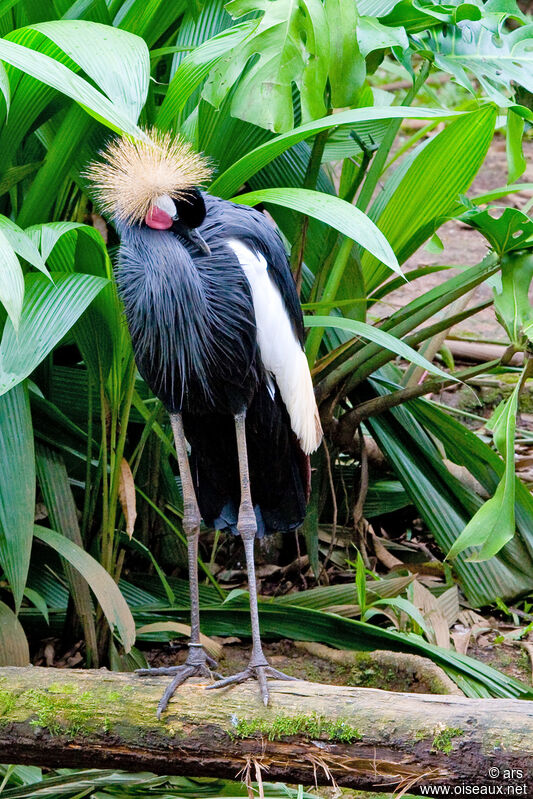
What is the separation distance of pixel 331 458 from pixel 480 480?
1.51 ft

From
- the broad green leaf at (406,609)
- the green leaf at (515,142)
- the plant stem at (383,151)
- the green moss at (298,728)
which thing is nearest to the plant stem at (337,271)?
the plant stem at (383,151)

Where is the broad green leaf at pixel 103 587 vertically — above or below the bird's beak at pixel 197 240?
below

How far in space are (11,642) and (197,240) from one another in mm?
999

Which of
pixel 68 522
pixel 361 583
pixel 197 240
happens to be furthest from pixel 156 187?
pixel 361 583

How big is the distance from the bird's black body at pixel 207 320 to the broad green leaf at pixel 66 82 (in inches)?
12.1

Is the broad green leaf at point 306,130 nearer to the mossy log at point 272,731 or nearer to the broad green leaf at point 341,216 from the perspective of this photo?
the broad green leaf at point 341,216

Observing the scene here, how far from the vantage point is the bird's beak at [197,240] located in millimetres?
1845

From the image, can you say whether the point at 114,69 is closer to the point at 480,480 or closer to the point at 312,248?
the point at 312,248

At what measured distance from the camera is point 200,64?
6.61ft

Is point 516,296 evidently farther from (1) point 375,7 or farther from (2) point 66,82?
(2) point 66,82

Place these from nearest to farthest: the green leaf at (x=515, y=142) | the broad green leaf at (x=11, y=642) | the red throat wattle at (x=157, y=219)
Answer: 1. the red throat wattle at (x=157, y=219)
2. the broad green leaf at (x=11, y=642)
3. the green leaf at (x=515, y=142)

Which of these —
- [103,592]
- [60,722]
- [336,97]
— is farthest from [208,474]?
[336,97]

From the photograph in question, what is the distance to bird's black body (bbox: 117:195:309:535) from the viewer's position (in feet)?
6.01

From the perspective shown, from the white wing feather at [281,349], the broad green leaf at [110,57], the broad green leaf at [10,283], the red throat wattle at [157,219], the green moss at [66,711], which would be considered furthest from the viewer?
the white wing feather at [281,349]
